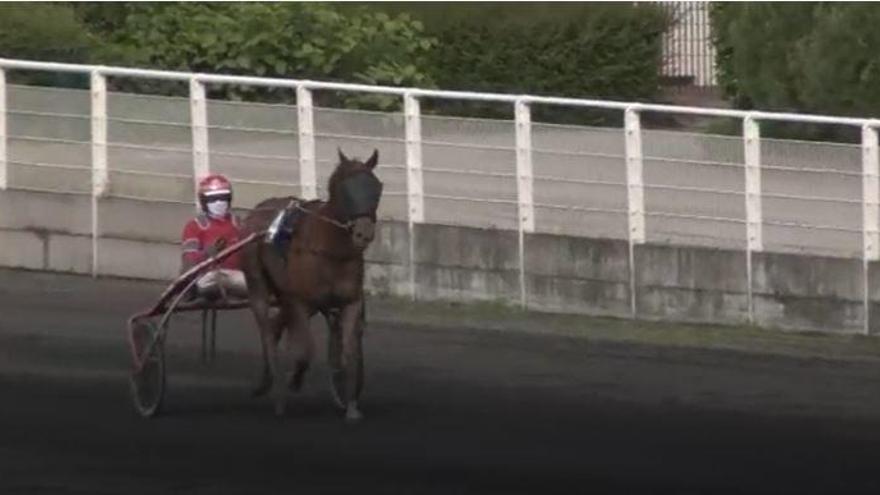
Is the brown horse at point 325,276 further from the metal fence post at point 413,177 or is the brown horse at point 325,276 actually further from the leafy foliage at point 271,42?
the leafy foliage at point 271,42

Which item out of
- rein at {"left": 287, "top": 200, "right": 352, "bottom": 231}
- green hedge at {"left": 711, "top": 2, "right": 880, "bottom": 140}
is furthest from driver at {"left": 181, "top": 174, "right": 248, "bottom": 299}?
green hedge at {"left": 711, "top": 2, "right": 880, "bottom": 140}

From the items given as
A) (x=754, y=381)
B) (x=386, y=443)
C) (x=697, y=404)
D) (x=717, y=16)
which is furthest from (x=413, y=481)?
(x=717, y=16)

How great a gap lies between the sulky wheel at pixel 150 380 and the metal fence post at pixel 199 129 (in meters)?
6.70

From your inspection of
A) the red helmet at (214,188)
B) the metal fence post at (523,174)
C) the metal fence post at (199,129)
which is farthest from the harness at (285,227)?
the metal fence post at (199,129)

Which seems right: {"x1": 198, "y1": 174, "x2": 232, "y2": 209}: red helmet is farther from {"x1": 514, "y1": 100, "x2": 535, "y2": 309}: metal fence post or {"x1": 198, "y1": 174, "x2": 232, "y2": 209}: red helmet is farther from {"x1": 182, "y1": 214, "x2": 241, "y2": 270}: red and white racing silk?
{"x1": 514, "y1": 100, "x2": 535, "y2": 309}: metal fence post

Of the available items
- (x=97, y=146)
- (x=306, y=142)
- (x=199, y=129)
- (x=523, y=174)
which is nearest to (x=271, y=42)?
(x=97, y=146)

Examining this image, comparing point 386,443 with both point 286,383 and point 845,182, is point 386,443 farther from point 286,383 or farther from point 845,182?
point 845,182

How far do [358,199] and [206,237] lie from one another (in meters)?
1.52

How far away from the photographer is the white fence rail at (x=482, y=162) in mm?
18000

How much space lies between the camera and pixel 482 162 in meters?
19.6

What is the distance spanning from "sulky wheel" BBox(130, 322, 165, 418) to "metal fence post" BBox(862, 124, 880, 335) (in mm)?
5668

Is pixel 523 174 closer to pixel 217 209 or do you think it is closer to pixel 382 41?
pixel 217 209

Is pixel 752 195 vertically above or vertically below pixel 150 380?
above

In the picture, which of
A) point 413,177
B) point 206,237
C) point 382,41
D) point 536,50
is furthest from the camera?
point 536,50
